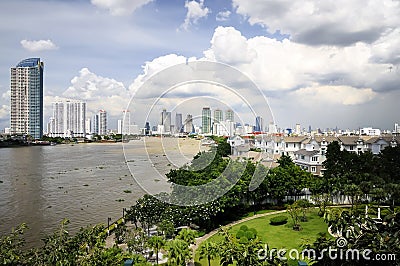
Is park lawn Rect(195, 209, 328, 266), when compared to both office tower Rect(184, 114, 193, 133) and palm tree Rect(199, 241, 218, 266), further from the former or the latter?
office tower Rect(184, 114, 193, 133)

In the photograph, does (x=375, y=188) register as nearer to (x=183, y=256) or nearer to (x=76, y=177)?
(x=183, y=256)

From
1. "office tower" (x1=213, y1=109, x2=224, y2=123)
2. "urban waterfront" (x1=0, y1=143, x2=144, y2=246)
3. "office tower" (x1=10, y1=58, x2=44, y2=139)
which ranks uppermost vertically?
"office tower" (x1=10, y1=58, x2=44, y2=139)

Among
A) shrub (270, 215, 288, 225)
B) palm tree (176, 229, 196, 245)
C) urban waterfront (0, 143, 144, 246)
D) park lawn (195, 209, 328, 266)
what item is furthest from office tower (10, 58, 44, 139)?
palm tree (176, 229, 196, 245)

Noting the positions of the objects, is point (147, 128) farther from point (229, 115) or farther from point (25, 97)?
point (25, 97)

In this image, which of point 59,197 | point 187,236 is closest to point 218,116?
point 187,236

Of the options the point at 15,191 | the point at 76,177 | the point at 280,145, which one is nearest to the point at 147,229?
the point at 15,191
